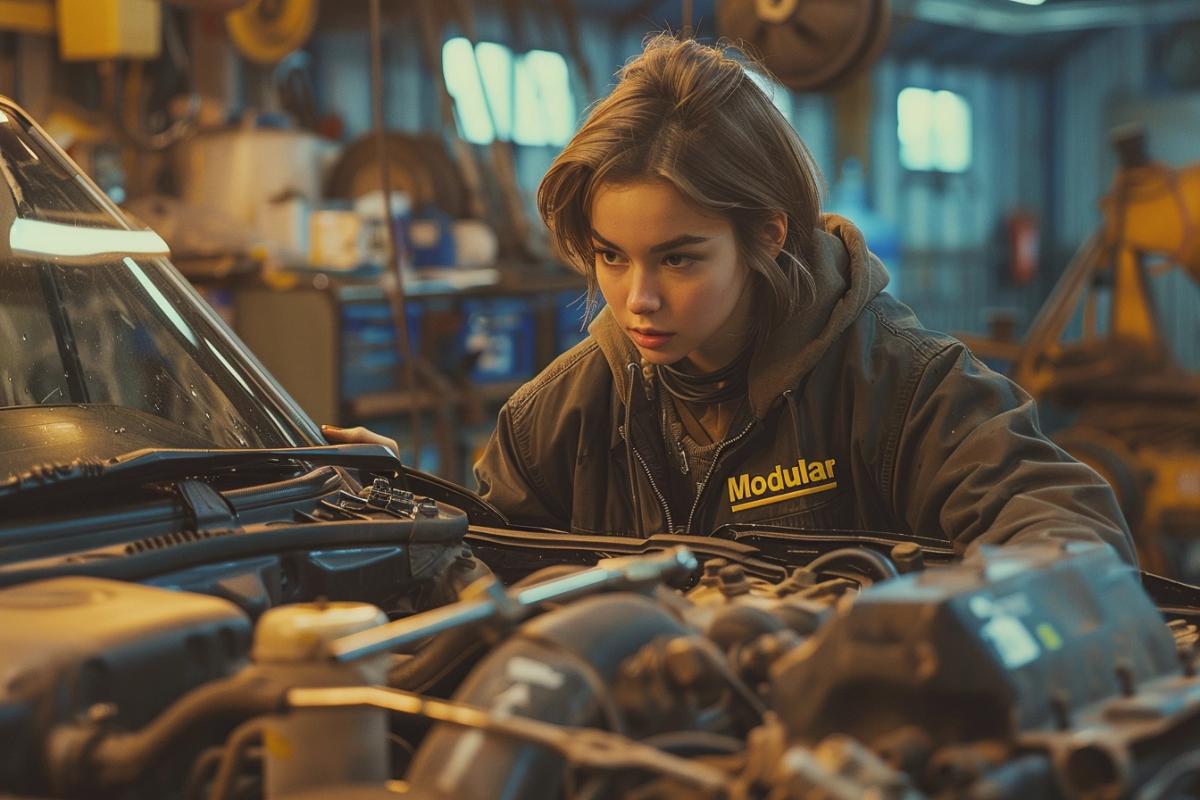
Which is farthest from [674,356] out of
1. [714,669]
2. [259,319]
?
[259,319]

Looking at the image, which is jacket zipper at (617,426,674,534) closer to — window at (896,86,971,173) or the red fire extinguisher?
window at (896,86,971,173)

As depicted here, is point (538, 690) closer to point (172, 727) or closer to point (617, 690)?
point (617, 690)

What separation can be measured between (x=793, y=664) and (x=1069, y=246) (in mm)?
11615

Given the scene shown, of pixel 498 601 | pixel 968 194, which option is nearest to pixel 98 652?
A: pixel 498 601

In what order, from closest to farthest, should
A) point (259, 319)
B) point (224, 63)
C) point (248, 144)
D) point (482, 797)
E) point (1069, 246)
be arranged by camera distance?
point (482, 797)
point (259, 319)
point (248, 144)
point (224, 63)
point (1069, 246)

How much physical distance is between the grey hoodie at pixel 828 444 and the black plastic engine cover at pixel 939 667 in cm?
44

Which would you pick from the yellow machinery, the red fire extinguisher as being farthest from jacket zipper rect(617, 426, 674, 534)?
the red fire extinguisher

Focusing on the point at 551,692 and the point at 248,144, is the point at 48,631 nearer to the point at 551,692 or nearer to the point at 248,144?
the point at 551,692

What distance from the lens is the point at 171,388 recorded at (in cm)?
172

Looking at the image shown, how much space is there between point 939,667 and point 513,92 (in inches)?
263

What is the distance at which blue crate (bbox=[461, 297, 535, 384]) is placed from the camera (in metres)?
5.65

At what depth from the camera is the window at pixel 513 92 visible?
7.12 metres

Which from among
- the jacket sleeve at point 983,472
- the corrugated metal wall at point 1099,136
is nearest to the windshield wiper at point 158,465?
the jacket sleeve at point 983,472

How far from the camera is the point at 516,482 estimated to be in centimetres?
220
